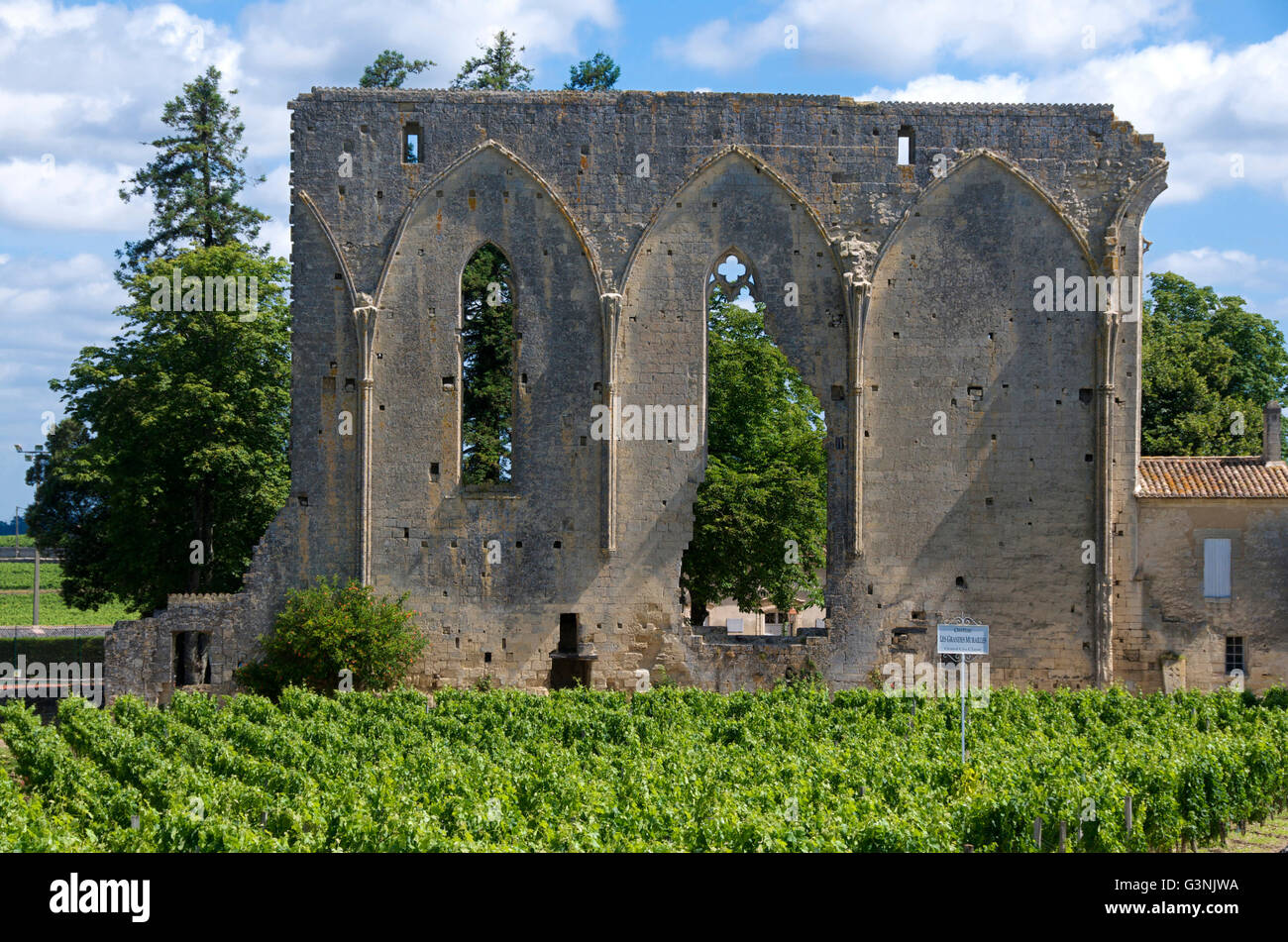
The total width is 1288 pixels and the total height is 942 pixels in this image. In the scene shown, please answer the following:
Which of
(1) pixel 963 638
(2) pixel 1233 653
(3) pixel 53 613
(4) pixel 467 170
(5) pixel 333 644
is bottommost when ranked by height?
(3) pixel 53 613

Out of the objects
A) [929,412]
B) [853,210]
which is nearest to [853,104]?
[853,210]

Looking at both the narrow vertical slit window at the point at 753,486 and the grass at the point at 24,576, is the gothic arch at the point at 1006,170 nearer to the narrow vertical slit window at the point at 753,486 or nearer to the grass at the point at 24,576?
the narrow vertical slit window at the point at 753,486

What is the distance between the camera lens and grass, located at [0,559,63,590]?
2606 inches

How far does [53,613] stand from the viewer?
54.3m

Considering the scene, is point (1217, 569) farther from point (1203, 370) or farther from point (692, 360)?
point (1203, 370)

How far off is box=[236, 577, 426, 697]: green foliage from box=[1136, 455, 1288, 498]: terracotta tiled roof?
13225 mm

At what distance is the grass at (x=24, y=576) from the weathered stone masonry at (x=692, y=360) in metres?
45.6

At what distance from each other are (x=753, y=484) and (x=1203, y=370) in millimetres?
11884

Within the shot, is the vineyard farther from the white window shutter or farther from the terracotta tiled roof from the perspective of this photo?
the terracotta tiled roof

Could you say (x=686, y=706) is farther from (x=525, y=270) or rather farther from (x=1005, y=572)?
(x=525, y=270)

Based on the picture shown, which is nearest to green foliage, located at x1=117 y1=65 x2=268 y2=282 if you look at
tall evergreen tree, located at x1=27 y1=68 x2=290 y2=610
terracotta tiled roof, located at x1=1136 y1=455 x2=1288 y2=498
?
tall evergreen tree, located at x1=27 y1=68 x2=290 y2=610

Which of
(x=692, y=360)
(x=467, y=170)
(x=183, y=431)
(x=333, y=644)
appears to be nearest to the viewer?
(x=333, y=644)

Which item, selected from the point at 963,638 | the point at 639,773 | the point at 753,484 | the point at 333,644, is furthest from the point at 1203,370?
the point at 639,773

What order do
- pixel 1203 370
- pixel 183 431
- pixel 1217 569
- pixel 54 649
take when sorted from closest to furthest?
1. pixel 1217 569
2. pixel 183 431
3. pixel 1203 370
4. pixel 54 649
